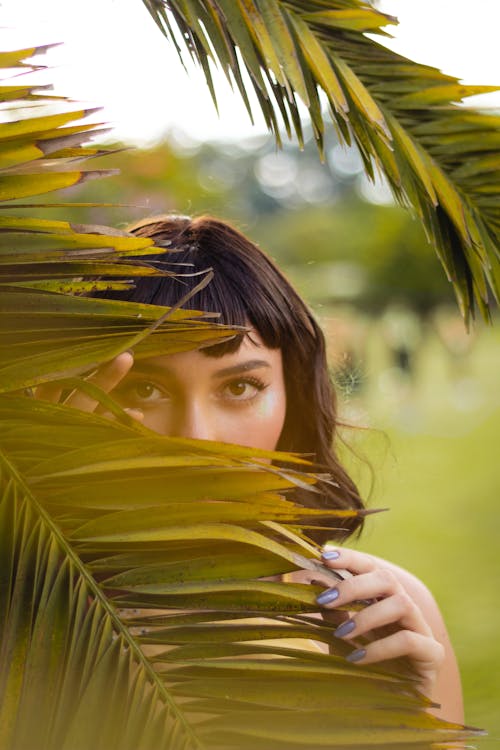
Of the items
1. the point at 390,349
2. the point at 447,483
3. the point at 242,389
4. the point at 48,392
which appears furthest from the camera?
the point at 390,349

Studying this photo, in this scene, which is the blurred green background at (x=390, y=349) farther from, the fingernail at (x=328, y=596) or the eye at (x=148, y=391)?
the fingernail at (x=328, y=596)

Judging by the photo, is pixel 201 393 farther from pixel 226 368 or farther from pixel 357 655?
pixel 357 655

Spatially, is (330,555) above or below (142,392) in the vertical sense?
below

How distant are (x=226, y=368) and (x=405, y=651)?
60cm

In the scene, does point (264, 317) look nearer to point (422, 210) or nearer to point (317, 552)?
point (422, 210)

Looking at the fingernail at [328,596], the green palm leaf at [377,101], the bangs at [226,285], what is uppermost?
the green palm leaf at [377,101]

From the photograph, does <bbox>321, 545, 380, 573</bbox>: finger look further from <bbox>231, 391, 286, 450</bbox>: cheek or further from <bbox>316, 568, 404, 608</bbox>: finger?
<bbox>231, 391, 286, 450</bbox>: cheek

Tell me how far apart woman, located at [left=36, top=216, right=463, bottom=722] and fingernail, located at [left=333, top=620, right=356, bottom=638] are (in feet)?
0.38

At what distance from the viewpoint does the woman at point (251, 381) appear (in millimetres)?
1418

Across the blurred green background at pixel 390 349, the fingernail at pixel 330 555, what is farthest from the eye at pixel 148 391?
the fingernail at pixel 330 555

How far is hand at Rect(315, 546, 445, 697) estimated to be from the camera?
1.00 meters

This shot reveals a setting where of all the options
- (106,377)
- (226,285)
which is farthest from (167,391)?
(106,377)

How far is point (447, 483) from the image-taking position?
9.34 meters

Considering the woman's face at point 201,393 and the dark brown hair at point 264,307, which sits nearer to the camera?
the woman's face at point 201,393
